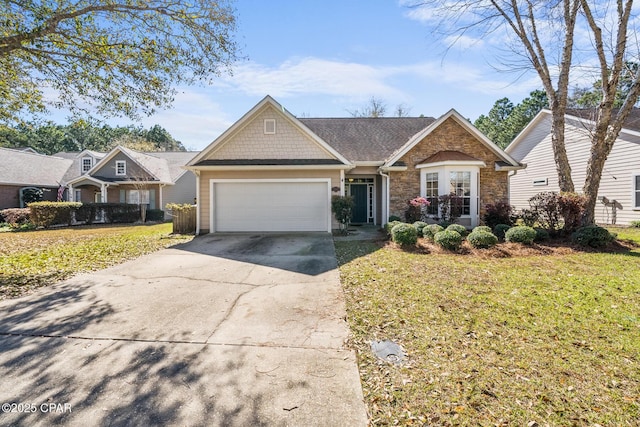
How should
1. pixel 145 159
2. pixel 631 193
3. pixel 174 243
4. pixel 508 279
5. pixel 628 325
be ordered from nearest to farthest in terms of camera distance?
pixel 628 325, pixel 508 279, pixel 174 243, pixel 631 193, pixel 145 159

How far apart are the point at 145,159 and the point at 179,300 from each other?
73.3ft

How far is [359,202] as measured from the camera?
15383mm

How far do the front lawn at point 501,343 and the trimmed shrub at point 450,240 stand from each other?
6.08ft

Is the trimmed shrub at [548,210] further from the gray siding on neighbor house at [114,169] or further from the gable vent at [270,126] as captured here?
the gray siding on neighbor house at [114,169]

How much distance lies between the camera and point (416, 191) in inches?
513

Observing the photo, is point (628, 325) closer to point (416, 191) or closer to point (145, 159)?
point (416, 191)

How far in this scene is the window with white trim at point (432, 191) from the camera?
12.5 m

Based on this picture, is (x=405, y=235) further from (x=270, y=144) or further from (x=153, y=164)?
(x=153, y=164)

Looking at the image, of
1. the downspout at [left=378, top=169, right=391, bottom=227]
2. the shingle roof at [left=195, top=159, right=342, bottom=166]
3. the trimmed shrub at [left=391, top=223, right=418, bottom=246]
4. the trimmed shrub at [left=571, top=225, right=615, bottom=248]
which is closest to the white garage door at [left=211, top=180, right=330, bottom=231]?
the shingle roof at [left=195, top=159, right=342, bottom=166]

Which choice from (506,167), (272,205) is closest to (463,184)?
(506,167)

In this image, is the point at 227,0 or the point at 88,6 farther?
the point at 227,0

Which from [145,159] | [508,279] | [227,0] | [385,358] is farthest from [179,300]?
[145,159]

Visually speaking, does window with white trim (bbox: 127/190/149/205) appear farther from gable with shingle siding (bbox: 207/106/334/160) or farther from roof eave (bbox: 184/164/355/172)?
gable with shingle siding (bbox: 207/106/334/160)

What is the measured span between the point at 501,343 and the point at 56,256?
1094 cm
